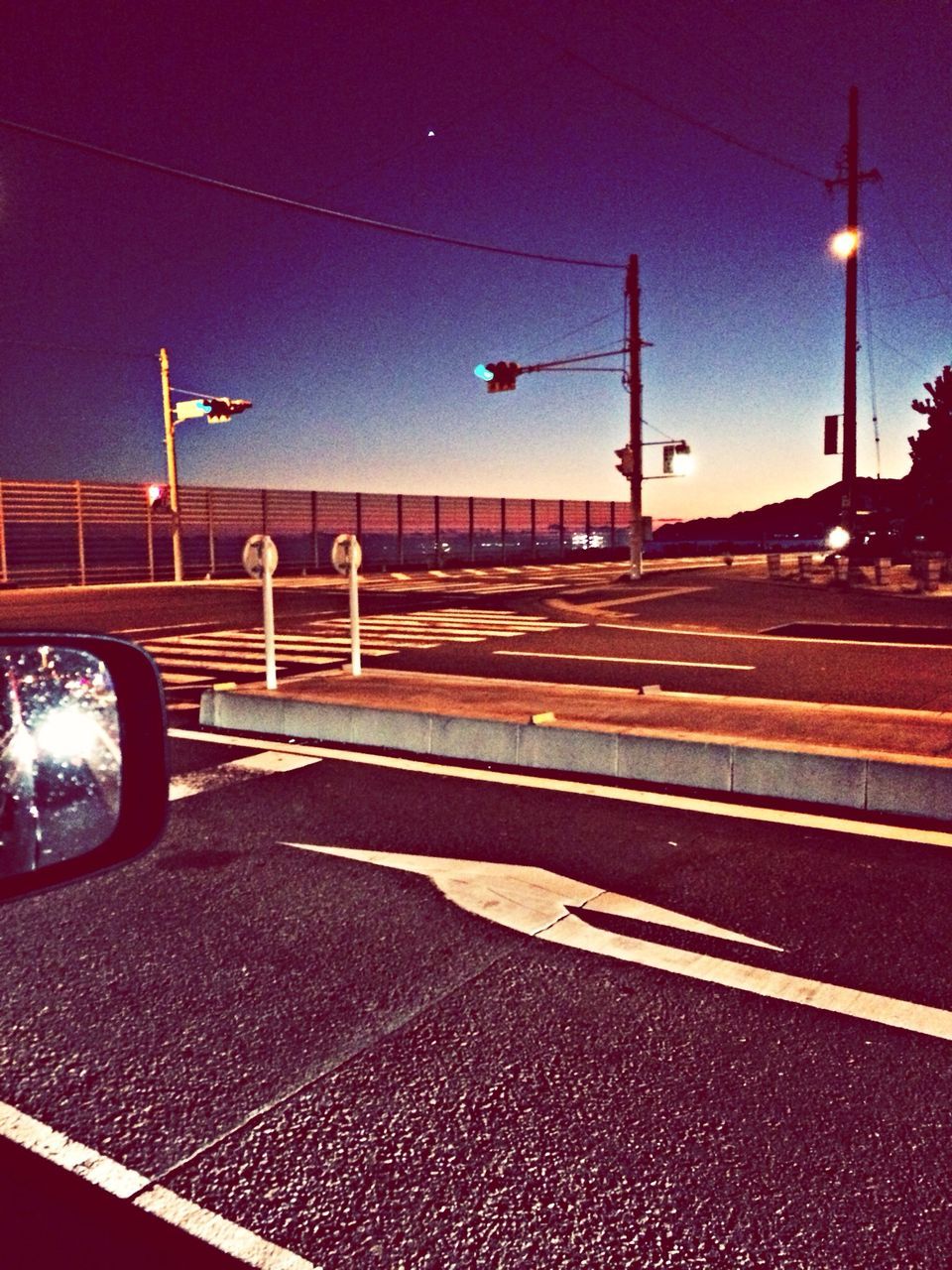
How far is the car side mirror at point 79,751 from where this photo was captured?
1608mm

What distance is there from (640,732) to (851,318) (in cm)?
2325

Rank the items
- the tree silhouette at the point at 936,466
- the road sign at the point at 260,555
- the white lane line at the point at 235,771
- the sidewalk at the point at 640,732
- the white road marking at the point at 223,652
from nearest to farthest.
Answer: the sidewalk at the point at 640,732
the white lane line at the point at 235,771
the road sign at the point at 260,555
the white road marking at the point at 223,652
the tree silhouette at the point at 936,466

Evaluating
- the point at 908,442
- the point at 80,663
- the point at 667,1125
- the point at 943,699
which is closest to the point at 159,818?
the point at 80,663

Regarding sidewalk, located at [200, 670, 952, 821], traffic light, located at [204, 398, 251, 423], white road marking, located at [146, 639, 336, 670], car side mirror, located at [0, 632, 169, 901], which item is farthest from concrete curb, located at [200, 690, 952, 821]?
traffic light, located at [204, 398, 251, 423]

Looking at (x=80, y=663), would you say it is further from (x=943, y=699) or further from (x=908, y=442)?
(x=908, y=442)

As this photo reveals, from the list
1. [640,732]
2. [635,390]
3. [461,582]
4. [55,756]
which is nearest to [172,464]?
[461,582]

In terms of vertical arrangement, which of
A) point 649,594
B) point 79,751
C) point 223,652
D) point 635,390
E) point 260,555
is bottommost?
point 223,652

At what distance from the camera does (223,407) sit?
3269cm

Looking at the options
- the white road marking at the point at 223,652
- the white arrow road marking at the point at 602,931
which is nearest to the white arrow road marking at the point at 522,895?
the white arrow road marking at the point at 602,931

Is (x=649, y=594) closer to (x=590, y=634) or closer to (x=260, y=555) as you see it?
(x=590, y=634)

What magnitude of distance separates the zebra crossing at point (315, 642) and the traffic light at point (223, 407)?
53.8ft

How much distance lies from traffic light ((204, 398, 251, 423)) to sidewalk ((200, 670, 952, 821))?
2528 centimetres

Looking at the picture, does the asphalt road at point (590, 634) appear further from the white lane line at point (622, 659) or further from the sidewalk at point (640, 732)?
the sidewalk at point (640, 732)

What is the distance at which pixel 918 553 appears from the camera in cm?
2216
